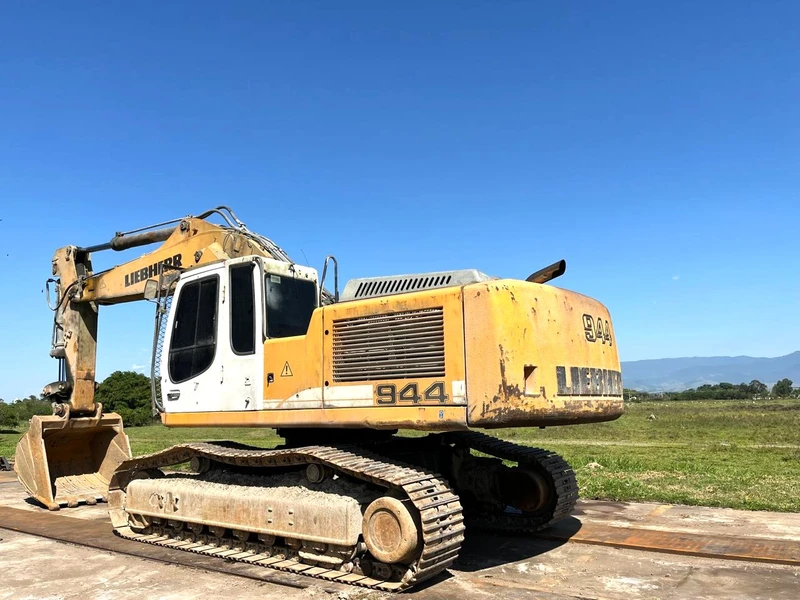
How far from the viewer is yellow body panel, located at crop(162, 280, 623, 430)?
5.75 meters

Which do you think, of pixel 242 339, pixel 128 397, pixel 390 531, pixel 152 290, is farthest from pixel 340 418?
pixel 128 397

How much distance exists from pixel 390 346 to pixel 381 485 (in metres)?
1.30

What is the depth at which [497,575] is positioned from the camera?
20.8 feet

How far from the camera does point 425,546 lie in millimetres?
5656

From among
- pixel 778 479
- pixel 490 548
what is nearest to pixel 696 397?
pixel 778 479

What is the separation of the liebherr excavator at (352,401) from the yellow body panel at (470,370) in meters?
0.02

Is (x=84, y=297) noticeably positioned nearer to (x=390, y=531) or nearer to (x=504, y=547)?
(x=390, y=531)

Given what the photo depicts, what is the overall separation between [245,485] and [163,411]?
1.52 meters

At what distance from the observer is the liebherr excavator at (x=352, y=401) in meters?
5.86

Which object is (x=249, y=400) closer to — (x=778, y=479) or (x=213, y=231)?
(x=213, y=231)

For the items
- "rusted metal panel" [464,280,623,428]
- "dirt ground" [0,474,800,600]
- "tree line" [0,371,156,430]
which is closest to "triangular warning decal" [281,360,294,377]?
"dirt ground" [0,474,800,600]

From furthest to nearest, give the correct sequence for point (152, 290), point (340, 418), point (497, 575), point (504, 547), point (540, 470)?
point (152, 290)
point (540, 470)
point (504, 547)
point (340, 418)
point (497, 575)

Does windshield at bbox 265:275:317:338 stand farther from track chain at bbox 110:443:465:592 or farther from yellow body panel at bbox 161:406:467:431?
track chain at bbox 110:443:465:592

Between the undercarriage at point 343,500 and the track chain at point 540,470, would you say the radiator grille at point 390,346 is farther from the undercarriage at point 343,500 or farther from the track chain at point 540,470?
the track chain at point 540,470
